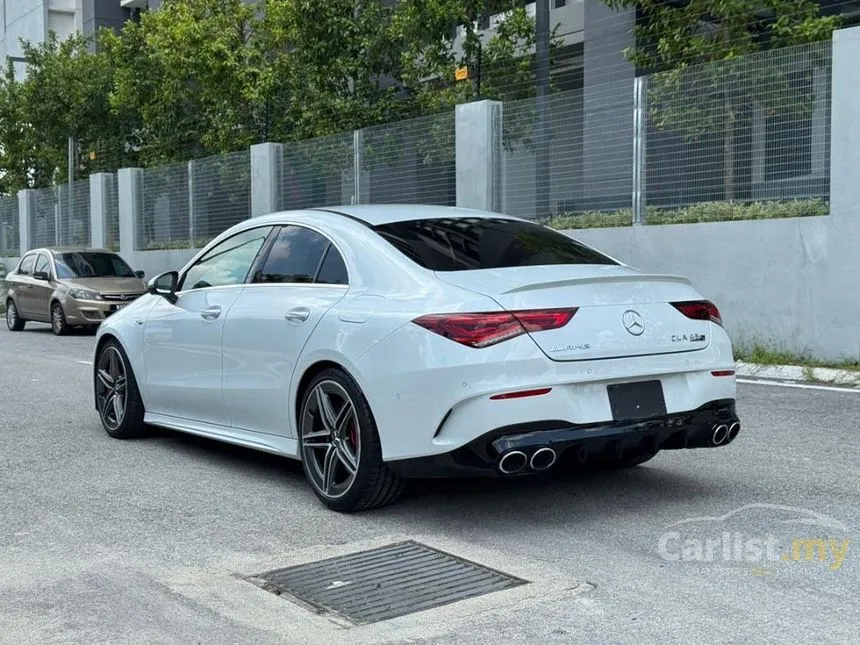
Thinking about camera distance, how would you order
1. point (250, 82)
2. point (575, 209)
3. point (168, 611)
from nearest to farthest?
point (168, 611)
point (575, 209)
point (250, 82)

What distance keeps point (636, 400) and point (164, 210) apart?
867 inches

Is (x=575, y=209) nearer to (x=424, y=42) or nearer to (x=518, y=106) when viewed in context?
(x=518, y=106)

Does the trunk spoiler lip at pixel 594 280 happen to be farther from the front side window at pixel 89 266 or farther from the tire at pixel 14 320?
the tire at pixel 14 320

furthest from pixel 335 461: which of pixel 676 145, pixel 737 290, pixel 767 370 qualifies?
pixel 676 145

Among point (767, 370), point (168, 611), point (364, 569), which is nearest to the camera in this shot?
point (168, 611)

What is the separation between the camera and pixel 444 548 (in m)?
4.81

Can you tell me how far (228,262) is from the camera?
22.2ft

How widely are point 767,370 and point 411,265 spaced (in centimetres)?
688

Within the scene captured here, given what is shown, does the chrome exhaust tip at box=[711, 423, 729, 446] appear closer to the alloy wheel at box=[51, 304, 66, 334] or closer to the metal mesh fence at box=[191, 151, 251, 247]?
the alloy wheel at box=[51, 304, 66, 334]

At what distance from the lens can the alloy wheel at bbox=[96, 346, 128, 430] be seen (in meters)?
7.74

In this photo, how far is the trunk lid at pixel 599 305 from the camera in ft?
16.1

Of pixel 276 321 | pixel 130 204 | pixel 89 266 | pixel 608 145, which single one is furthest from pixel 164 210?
pixel 276 321

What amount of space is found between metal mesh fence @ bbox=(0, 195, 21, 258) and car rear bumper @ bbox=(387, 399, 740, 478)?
1245 inches

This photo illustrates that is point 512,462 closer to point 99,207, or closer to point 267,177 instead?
point 267,177
